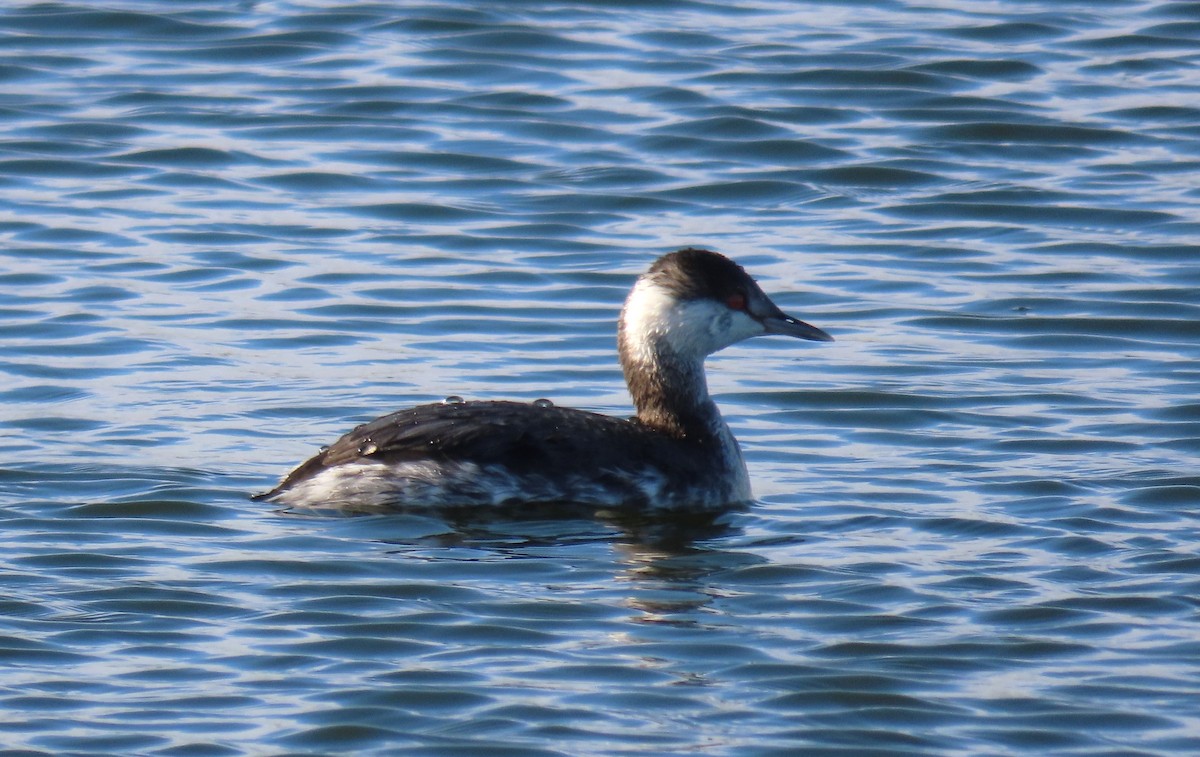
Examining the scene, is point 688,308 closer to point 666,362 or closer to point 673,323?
point 673,323

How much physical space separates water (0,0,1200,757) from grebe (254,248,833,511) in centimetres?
20

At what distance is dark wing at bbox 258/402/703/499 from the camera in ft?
28.9

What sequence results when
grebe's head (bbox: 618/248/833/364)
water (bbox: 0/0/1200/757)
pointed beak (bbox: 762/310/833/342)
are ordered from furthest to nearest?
pointed beak (bbox: 762/310/833/342)
grebe's head (bbox: 618/248/833/364)
water (bbox: 0/0/1200/757)

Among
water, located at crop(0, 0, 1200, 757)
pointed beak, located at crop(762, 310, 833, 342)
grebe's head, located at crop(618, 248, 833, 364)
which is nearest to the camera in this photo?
water, located at crop(0, 0, 1200, 757)

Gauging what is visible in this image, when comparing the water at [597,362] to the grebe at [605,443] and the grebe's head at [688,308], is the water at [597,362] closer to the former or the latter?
the grebe at [605,443]

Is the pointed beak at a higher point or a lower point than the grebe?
higher

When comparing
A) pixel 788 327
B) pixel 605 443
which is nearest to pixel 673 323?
pixel 788 327

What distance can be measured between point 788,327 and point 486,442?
159cm

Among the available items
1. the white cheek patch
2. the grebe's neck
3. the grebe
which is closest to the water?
the grebe

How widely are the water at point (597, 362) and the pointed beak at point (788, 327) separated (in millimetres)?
489

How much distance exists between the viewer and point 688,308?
949 cm

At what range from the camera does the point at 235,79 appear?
1644cm

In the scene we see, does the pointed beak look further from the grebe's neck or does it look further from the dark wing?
the dark wing

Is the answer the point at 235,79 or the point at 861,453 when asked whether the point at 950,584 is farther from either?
the point at 235,79
